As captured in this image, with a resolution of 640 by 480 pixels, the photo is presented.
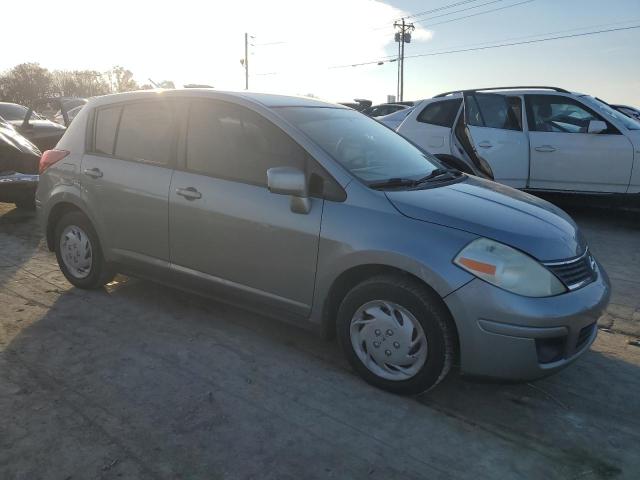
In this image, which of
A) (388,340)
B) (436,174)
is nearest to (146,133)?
(436,174)

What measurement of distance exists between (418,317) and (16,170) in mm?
6560

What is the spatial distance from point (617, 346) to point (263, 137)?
2847mm

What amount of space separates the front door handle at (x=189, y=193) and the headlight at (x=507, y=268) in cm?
182

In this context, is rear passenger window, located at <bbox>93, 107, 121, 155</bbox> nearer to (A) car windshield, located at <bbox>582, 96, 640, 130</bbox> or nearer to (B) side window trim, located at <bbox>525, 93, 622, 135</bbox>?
(B) side window trim, located at <bbox>525, 93, 622, 135</bbox>

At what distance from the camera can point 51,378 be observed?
3.14 m

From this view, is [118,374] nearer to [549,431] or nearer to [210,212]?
[210,212]

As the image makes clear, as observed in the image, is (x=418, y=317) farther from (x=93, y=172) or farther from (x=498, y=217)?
(x=93, y=172)

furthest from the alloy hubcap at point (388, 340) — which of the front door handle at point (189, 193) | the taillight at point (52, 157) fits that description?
the taillight at point (52, 157)

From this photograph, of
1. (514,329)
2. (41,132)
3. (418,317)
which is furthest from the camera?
(41,132)

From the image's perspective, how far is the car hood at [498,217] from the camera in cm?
280

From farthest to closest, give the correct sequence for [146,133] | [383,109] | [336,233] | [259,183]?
[383,109] → [146,133] → [259,183] → [336,233]

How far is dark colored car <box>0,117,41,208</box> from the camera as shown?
7.13 m

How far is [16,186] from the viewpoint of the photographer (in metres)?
7.16

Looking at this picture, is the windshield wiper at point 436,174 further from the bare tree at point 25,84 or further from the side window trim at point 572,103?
the bare tree at point 25,84
